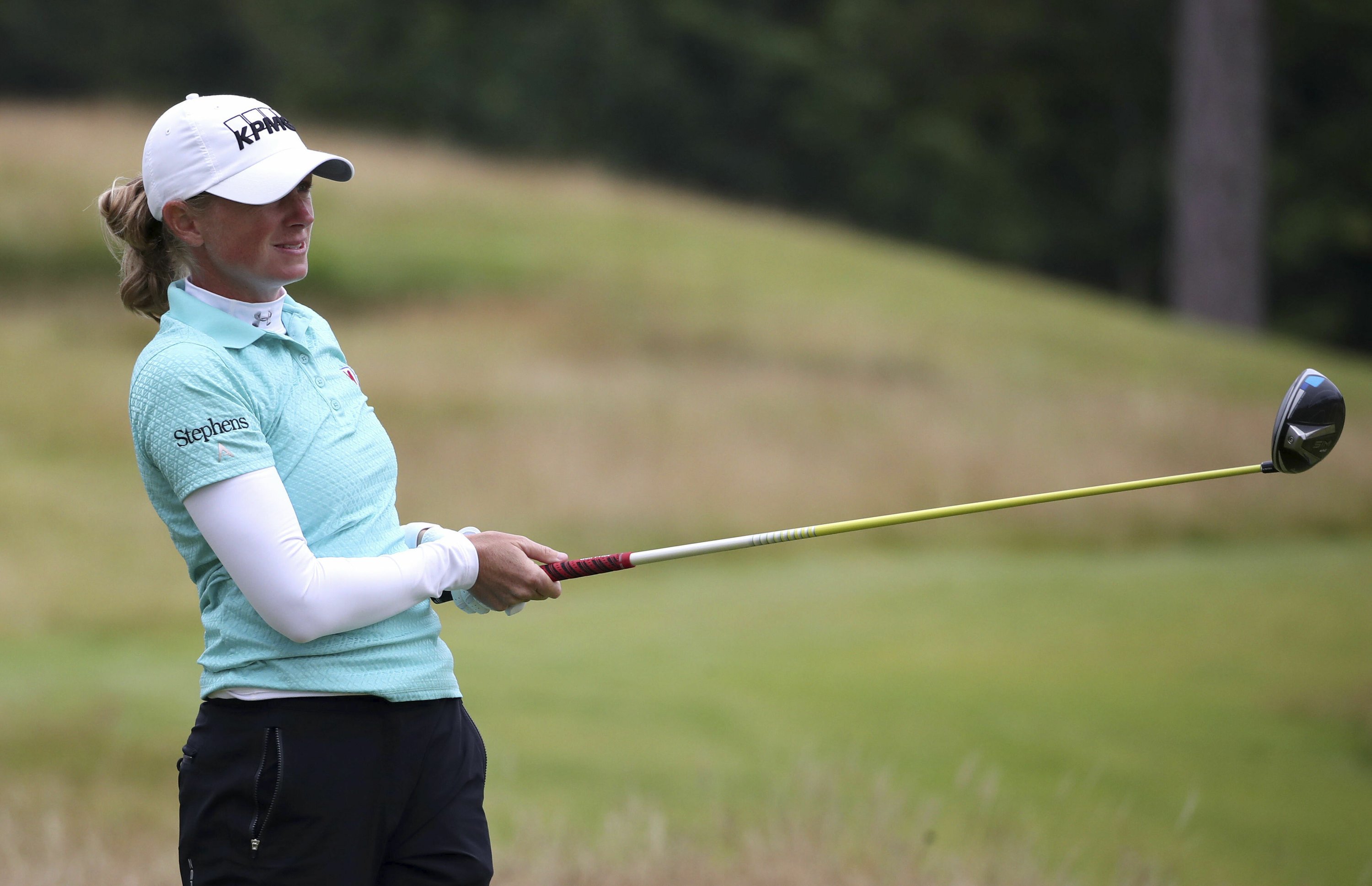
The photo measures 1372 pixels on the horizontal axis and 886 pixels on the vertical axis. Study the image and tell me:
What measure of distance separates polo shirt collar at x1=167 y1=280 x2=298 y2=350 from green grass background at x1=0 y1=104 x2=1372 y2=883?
274 cm

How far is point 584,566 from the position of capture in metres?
2.49

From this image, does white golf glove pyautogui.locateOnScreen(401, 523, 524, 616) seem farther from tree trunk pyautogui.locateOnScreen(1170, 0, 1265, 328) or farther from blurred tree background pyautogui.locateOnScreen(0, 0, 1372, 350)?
blurred tree background pyautogui.locateOnScreen(0, 0, 1372, 350)

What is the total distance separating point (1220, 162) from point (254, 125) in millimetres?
19057

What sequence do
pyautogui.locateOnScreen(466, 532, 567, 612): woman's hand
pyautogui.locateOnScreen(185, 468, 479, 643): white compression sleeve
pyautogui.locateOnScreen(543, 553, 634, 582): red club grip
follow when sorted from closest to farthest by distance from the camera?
pyautogui.locateOnScreen(185, 468, 479, 643): white compression sleeve < pyautogui.locateOnScreen(466, 532, 567, 612): woman's hand < pyautogui.locateOnScreen(543, 553, 634, 582): red club grip

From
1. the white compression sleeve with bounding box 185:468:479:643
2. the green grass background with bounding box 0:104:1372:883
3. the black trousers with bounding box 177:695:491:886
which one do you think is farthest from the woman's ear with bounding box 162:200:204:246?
the green grass background with bounding box 0:104:1372:883

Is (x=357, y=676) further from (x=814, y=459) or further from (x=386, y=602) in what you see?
(x=814, y=459)

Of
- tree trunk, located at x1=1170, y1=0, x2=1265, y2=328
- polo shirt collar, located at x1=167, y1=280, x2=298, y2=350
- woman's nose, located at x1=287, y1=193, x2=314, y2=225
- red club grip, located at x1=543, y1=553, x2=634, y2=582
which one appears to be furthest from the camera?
tree trunk, located at x1=1170, y1=0, x2=1265, y2=328

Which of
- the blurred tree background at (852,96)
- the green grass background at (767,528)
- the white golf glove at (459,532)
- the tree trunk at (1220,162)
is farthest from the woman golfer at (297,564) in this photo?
the blurred tree background at (852,96)

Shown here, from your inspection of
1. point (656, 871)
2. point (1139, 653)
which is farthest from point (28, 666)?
point (1139, 653)

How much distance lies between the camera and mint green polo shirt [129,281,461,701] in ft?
6.77

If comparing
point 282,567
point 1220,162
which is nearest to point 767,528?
point 282,567

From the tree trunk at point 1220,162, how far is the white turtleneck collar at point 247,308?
739 inches

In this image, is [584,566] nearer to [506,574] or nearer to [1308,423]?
[506,574]

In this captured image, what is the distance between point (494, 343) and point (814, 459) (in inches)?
119
